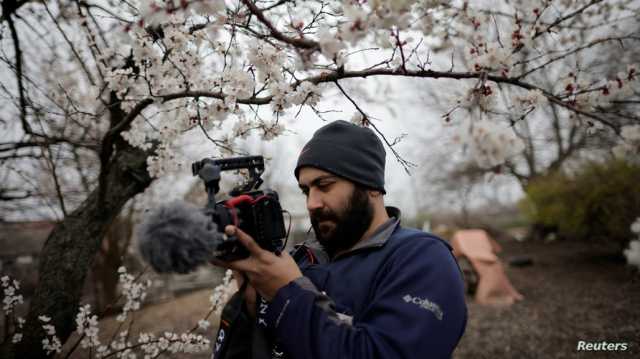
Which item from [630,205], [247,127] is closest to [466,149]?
[247,127]

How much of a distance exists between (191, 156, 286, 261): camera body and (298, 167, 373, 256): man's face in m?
0.30

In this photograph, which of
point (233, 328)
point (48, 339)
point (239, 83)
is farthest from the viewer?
point (48, 339)

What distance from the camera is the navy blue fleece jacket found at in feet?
3.70

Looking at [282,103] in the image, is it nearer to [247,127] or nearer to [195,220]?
[247,127]

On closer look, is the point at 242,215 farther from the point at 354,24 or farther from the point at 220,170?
the point at 354,24

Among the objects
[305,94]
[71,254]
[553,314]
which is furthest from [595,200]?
[71,254]

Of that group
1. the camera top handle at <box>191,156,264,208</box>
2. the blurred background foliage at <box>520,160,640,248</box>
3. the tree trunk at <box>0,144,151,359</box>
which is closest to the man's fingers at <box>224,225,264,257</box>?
the camera top handle at <box>191,156,264,208</box>

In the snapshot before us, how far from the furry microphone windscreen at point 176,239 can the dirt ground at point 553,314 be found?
4718 mm

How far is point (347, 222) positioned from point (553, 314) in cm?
609

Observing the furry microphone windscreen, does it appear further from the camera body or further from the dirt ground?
the dirt ground

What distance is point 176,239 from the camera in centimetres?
103

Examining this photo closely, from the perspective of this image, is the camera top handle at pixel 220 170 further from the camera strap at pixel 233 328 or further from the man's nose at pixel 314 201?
the camera strap at pixel 233 328

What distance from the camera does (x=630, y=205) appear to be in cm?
761

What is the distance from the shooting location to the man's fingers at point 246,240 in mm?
1130
